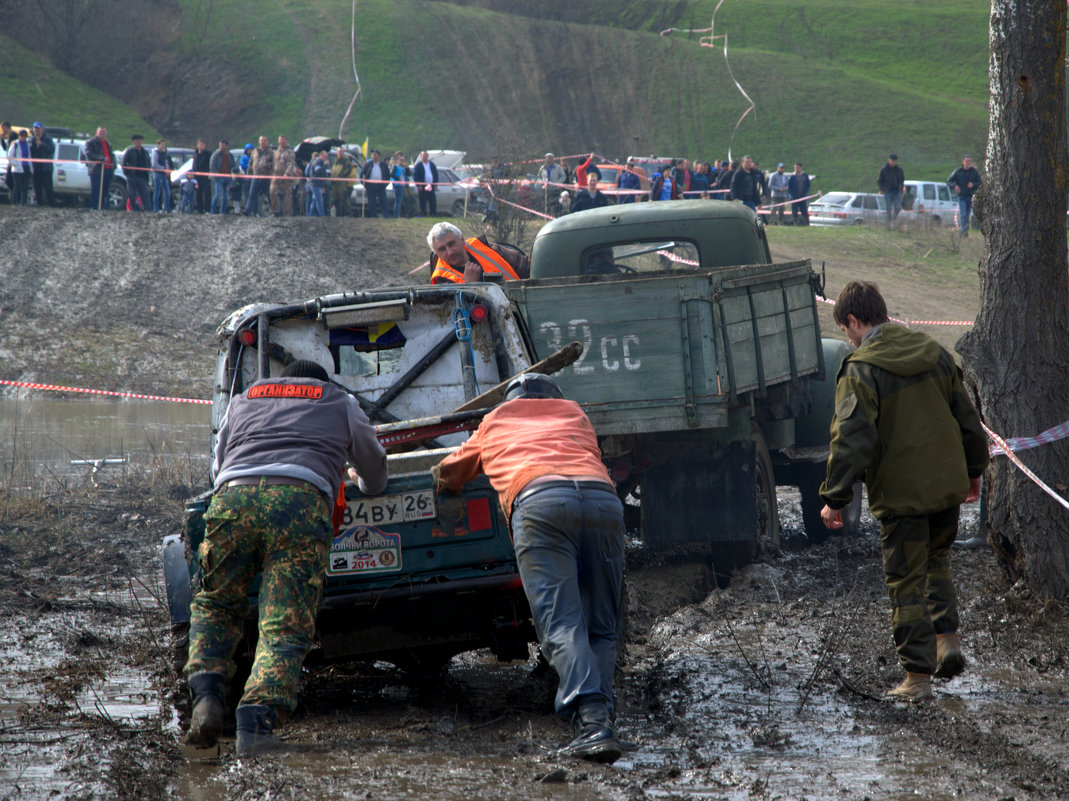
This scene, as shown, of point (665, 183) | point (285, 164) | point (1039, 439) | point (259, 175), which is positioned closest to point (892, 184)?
point (665, 183)

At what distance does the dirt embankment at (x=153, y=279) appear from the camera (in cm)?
1795

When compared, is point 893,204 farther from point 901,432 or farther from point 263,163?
point 901,432

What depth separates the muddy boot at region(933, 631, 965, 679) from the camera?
16.1 ft

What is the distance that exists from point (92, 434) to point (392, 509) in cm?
1023

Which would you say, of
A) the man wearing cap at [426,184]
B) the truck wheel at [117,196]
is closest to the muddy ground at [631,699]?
the truck wheel at [117,196]

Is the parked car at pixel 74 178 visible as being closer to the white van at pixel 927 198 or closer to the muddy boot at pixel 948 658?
the white van at pixel 927 198

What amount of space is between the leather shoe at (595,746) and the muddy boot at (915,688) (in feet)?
4.89

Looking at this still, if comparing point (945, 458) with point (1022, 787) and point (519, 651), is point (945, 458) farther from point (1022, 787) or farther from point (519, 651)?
point (519, 651)

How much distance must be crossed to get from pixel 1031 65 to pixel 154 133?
139ft

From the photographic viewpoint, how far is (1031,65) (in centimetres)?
626

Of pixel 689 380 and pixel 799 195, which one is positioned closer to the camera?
pixel 689 380

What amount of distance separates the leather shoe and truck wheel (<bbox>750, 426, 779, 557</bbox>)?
12.8 feet

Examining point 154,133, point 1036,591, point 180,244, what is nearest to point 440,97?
point 154,133

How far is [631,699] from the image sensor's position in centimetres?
505
